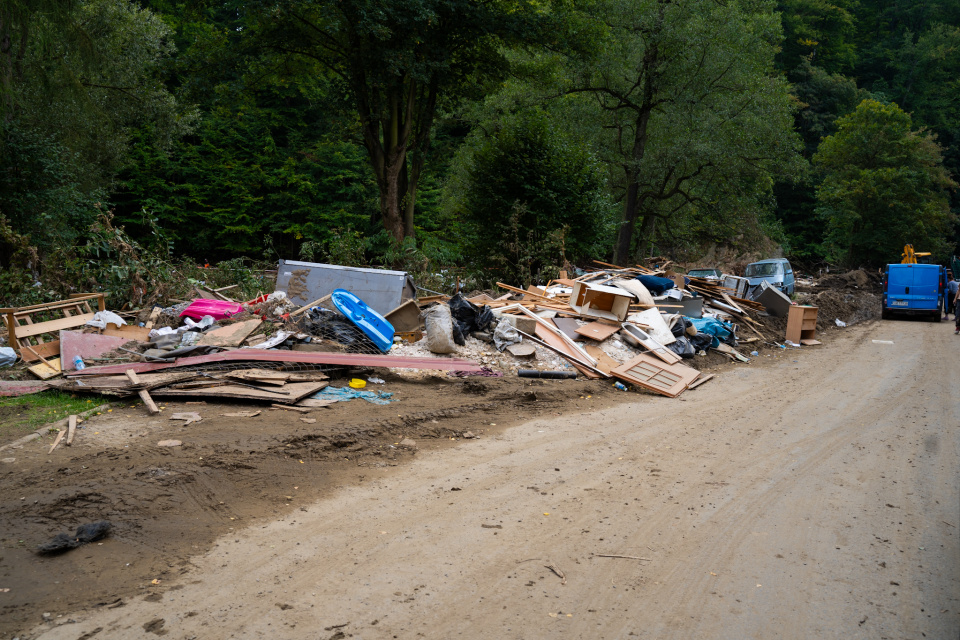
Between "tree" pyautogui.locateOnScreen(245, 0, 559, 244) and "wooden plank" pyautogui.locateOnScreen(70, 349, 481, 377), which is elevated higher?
"tree" pyautogui.locateOnScreen(245, 0, 559, 244)

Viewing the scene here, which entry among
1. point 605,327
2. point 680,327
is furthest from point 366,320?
point 680,327

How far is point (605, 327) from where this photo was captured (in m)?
11.3

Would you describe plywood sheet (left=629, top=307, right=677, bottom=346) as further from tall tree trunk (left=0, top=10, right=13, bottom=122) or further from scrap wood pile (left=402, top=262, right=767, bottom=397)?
tall tree trunk (left=0, top=10, right=13, bottom=122)

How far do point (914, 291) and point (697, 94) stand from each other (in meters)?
10.2

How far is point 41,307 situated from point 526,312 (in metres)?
8.05

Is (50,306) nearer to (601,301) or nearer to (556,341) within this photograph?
(556,341)

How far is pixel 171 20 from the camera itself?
34.3 m

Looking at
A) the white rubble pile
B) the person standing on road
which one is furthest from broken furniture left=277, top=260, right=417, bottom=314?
the person standing on road

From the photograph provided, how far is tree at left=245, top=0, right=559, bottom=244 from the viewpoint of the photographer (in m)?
15.2

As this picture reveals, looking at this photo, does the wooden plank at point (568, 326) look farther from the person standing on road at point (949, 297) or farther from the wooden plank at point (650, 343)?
the person standing on road at point (949, 297)

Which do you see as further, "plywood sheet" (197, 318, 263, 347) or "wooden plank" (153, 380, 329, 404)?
"plywood sheet" (197, 318, 263, 347)

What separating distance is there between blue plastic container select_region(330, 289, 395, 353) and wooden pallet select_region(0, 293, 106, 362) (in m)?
3.99

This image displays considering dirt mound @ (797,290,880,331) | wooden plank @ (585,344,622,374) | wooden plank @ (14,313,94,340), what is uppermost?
wooden plank @ (14,313,94,340)

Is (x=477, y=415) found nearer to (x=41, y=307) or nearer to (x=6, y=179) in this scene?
(x=41, y=307)
